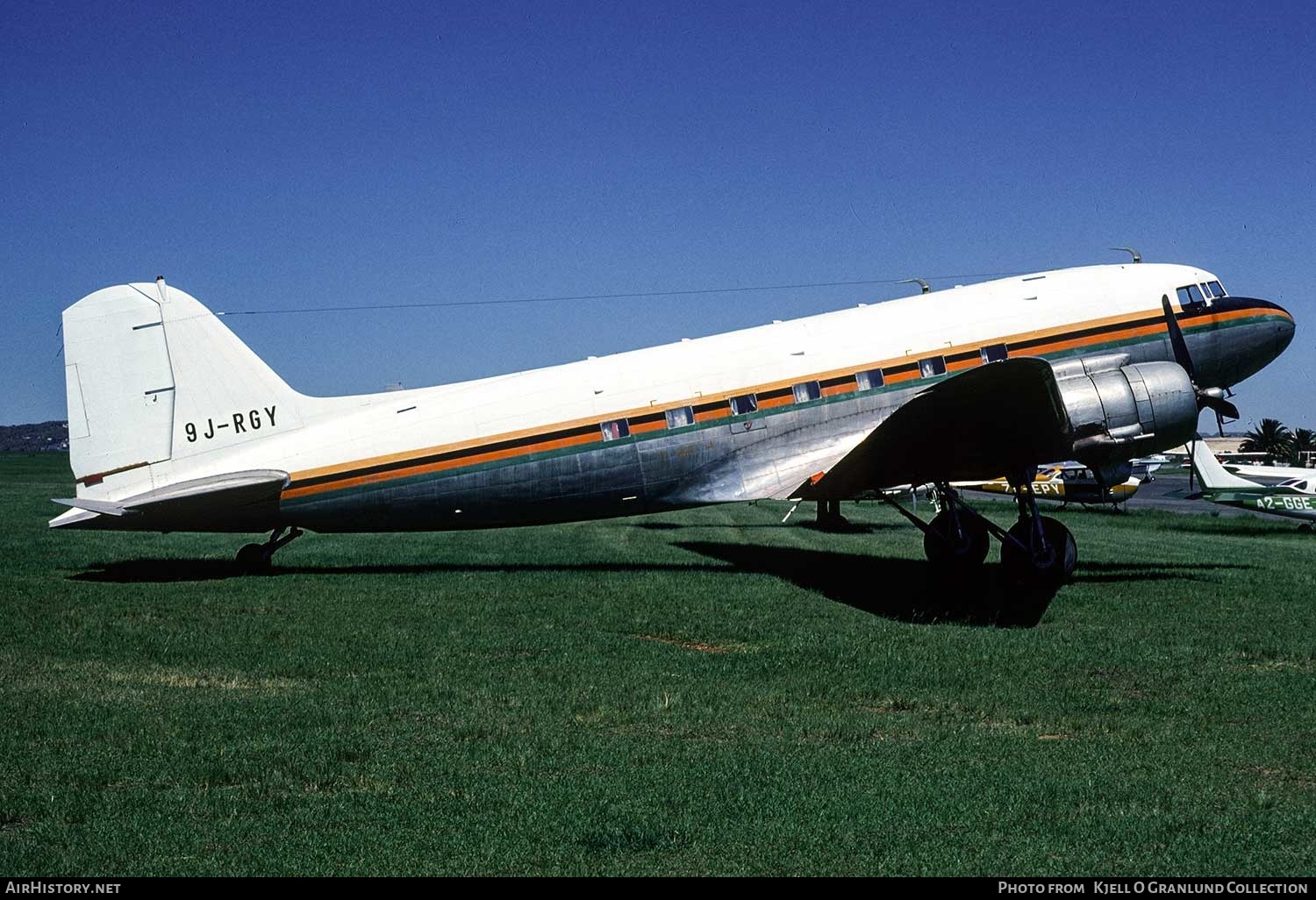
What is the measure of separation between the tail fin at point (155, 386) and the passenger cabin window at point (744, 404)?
7203 millimetres

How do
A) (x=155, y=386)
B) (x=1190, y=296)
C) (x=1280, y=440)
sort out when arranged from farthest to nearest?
1. (x=1280, y=440)
2. (x=1190, y=296)
3. (x=155, y=386)

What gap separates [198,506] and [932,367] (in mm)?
12130

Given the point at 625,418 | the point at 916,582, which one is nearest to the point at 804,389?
the point at 625,418

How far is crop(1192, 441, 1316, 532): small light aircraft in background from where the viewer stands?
32.6 metres

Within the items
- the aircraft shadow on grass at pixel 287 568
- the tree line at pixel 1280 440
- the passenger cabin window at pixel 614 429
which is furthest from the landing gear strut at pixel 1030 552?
the tree line at pixel 1280 440

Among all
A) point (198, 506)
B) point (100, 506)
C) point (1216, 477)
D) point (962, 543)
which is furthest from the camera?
point (1216, 477)

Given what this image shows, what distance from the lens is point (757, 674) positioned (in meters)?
11.2

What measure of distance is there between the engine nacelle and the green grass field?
89.2 inches

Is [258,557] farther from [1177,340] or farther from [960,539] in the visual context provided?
[1177,340]

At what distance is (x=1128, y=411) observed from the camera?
619 inches

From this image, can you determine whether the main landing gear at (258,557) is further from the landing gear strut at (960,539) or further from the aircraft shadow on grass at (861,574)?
the landing gear strut at (960,539)

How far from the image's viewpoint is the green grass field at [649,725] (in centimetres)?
636

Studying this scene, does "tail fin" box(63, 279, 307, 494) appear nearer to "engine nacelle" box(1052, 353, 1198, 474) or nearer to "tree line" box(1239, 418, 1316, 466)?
"engine nacelle" box(1052, 353, 1198, 474)

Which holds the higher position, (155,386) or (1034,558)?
(155,386)
